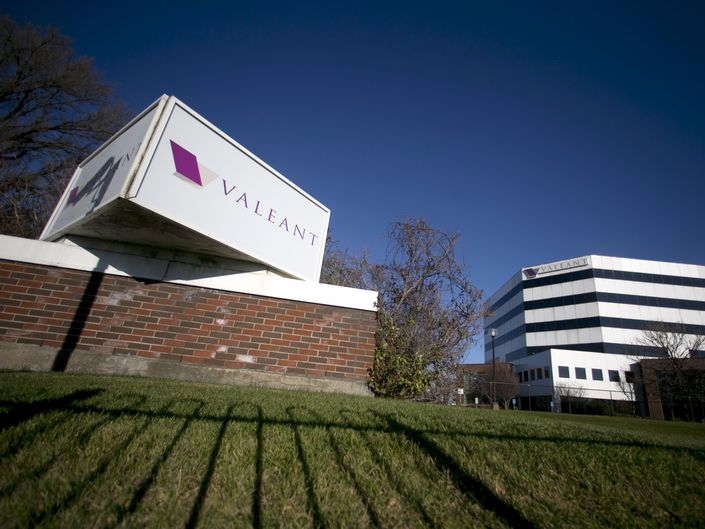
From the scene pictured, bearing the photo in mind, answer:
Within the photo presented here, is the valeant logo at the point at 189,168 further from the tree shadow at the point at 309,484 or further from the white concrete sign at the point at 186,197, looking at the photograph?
the tree shadow at the point at 309,484

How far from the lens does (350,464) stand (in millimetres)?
1955

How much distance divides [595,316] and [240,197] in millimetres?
46681

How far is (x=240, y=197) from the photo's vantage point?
570 centimetres

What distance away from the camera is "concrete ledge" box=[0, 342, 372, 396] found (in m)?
4.97

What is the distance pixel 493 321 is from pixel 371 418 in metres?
60.0

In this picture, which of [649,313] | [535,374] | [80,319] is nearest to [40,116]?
[80,319]

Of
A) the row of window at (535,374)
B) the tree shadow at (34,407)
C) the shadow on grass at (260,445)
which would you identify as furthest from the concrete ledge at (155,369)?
the row of window at (535,374)

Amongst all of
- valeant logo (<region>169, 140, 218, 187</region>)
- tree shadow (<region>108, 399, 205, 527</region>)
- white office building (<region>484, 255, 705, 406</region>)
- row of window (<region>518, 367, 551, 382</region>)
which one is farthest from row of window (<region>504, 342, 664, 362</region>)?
tree shadow (<region>108, 399, 205, 527</region>)

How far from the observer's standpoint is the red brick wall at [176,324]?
17.0 feet

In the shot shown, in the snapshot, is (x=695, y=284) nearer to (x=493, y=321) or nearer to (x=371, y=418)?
(x=493, y=321)

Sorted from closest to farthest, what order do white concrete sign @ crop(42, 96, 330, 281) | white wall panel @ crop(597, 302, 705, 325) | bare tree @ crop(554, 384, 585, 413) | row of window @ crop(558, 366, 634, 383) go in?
1. white concrete sign @ crop(42, 96, 330, 281)
2. bare tree @ crop(554, 384, 585, 413)
3. row of window @ crop(558, 366, 634, 383)
4. white wall panel @ crop(597, 302, 705, 325)

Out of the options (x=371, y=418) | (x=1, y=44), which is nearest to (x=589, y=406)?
(x=371, y=418)

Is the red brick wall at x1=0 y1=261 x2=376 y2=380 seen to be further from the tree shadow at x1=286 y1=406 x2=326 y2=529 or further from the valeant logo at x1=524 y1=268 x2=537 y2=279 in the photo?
the valeant logo at x1=524 y1=268 x2=537 y2=279

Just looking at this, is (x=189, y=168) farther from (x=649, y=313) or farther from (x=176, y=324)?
(x=649, y=313)
